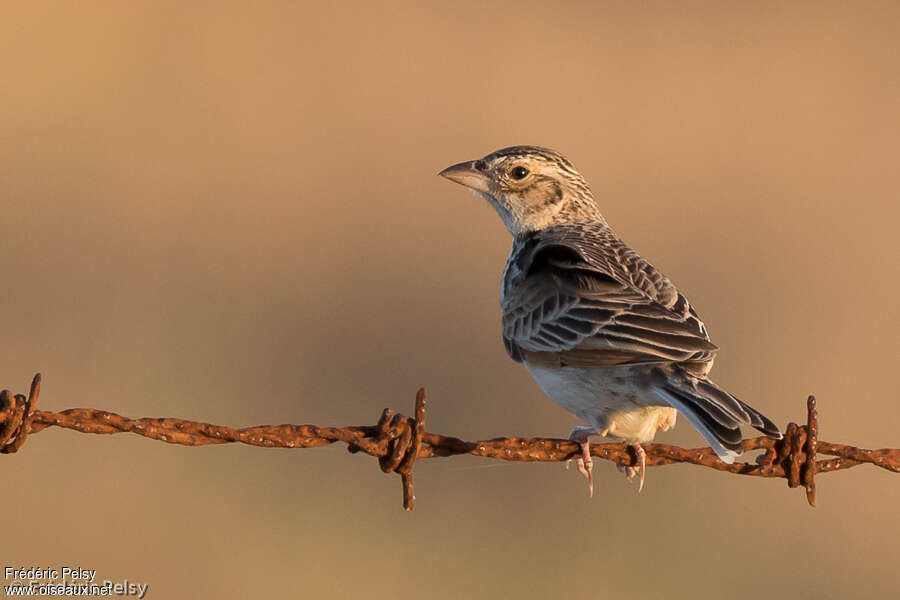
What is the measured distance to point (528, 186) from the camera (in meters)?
9.02

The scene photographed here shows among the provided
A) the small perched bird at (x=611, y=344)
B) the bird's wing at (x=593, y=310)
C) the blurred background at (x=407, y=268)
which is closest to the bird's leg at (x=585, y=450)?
the small perched bird at (x=611, y=344)

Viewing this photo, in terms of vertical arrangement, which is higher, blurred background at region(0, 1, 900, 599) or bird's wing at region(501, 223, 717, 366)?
blurred background at region(0, 1, 900, 599)

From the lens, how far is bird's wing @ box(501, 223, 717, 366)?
6.56 meters

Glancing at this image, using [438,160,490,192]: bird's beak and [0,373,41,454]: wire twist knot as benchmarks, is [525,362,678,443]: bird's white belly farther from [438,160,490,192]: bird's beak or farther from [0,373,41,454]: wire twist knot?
[0,373,41,454]: wire twist knot

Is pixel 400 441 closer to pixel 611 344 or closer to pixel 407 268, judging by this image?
pixel 611 344

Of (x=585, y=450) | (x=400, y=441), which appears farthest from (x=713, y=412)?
(x=400, y=441)

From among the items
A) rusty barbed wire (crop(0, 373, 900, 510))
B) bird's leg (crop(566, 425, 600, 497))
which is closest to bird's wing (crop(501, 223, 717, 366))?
bird's leg (crop(566, 425, 600, 497))

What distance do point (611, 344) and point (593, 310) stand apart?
15.6 inches

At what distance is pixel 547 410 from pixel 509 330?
20.0 feet

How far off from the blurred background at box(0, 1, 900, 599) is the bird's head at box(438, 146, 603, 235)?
382cm

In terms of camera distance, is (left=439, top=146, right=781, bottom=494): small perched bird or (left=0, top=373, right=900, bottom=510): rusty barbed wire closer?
(left=0, top=373, right=900, bottom=510): rusty barbed wire

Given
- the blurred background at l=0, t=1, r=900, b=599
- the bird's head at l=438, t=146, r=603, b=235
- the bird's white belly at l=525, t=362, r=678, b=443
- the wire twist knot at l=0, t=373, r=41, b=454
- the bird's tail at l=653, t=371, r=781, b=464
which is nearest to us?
the wire twist knot at l=0, t=373, r=41, b=454

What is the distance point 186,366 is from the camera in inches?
544

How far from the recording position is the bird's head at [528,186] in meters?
9.00
